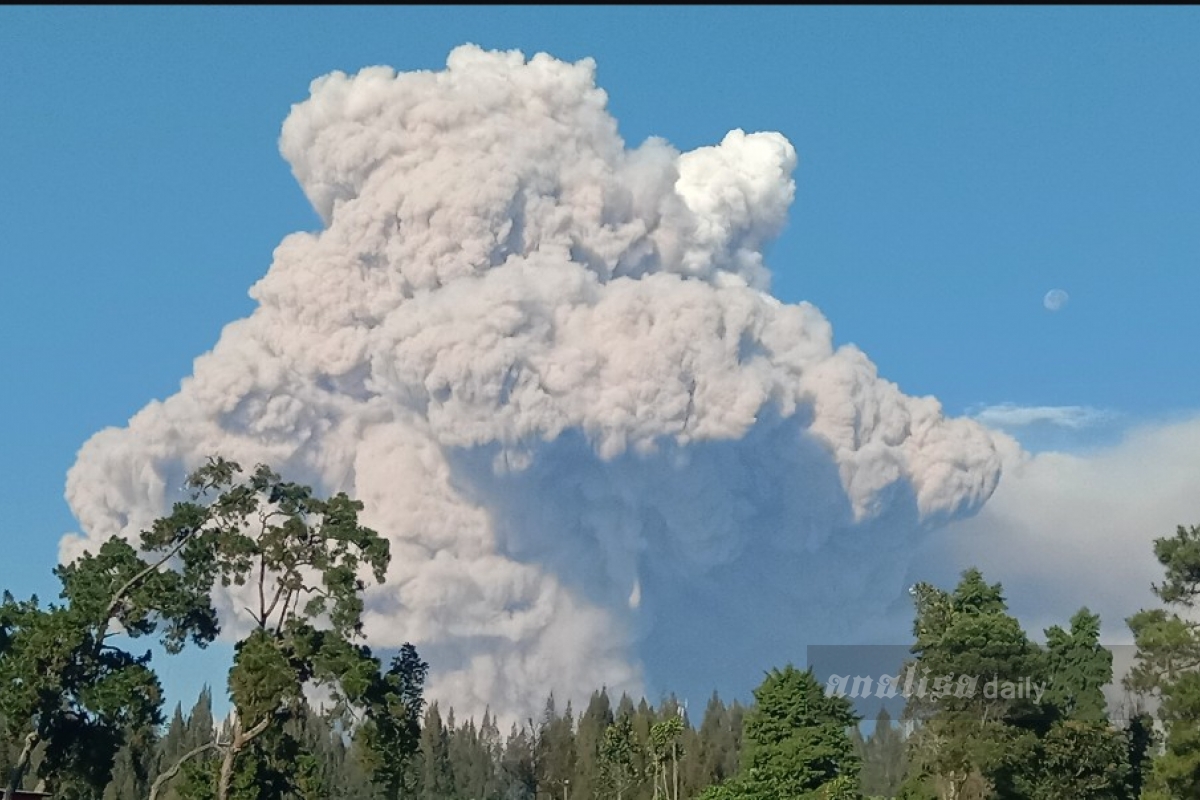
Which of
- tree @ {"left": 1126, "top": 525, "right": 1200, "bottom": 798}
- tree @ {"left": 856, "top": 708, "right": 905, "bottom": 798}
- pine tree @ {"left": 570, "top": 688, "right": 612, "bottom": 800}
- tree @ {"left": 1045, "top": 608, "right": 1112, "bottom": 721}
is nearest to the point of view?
tree @ {"left": 1126, "top": 525, "right": 1200, "bottom": 798}

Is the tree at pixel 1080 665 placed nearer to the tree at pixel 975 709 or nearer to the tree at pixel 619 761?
the tree at pixel 975 709

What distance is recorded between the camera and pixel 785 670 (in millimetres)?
65375

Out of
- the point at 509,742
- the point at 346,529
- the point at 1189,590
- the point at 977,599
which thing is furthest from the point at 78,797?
the point at 509,742

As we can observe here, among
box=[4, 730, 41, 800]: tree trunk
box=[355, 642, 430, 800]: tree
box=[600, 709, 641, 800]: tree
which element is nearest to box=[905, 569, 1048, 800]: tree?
box=[355, 642, 430, 800]: tree

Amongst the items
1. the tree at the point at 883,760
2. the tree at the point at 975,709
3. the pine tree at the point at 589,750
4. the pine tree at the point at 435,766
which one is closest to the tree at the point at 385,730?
the tree at the point at 975,709

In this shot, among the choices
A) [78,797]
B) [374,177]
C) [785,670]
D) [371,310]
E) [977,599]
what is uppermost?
[374,177]

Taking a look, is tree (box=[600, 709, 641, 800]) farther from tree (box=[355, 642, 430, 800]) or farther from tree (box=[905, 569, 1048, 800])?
tree (box=[355, 642, 430, 800])

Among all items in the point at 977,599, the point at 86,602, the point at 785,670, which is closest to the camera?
the point at 86,602

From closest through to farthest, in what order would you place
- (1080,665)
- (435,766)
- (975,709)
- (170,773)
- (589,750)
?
(170,773), (975,709), (1080,665), (589,750), (435,766)

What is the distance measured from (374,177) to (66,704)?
178 feet

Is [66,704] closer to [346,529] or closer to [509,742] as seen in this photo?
[346,529]

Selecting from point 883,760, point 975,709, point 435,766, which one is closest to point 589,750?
point 435,766

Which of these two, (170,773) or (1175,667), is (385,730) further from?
(1175,667)

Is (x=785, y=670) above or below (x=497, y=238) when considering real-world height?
below
